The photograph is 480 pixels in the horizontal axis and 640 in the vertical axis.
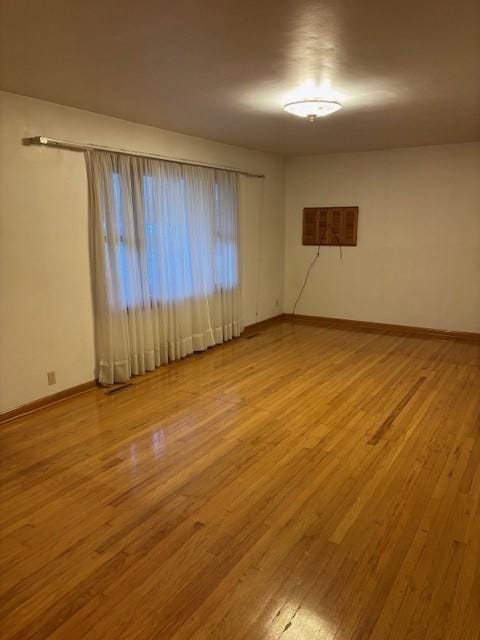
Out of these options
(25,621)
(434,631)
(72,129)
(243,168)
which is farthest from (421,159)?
(25,621)

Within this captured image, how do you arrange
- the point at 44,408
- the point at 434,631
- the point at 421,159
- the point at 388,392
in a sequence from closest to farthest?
the point at 434,631
the point at 44,408
the point at 388,392
the point at 421,159

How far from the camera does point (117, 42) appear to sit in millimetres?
2391

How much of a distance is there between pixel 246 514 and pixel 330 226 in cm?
509

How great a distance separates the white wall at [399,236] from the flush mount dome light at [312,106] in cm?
289

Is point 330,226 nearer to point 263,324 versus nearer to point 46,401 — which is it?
point 263,324

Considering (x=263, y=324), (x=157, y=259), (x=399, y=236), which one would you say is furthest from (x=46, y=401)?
(x=399, y=236)

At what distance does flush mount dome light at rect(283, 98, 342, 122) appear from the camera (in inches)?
135

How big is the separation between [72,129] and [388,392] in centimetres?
350

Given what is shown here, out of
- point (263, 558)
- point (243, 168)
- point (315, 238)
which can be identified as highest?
point (243, 168)

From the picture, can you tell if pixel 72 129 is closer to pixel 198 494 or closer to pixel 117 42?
pixel 117 42

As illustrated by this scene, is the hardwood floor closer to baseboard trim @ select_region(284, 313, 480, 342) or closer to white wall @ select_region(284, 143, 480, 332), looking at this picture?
baseboard trim @ select_region(284, 313, 480, 342)

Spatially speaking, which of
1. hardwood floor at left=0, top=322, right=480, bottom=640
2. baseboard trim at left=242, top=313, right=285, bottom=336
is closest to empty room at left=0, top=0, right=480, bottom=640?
hardwood floor at left=0, top=322, right=480, bottom=640

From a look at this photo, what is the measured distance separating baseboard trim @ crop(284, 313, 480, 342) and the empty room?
45mm

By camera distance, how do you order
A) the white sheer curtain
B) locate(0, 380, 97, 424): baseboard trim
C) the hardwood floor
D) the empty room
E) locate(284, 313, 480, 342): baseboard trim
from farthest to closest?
locate(284, 313, 480, 342): baseboard trim
the white sheer curtain
locate(0, 380, 97, 424): baseboard trim
the empty room
the hardwood floor
